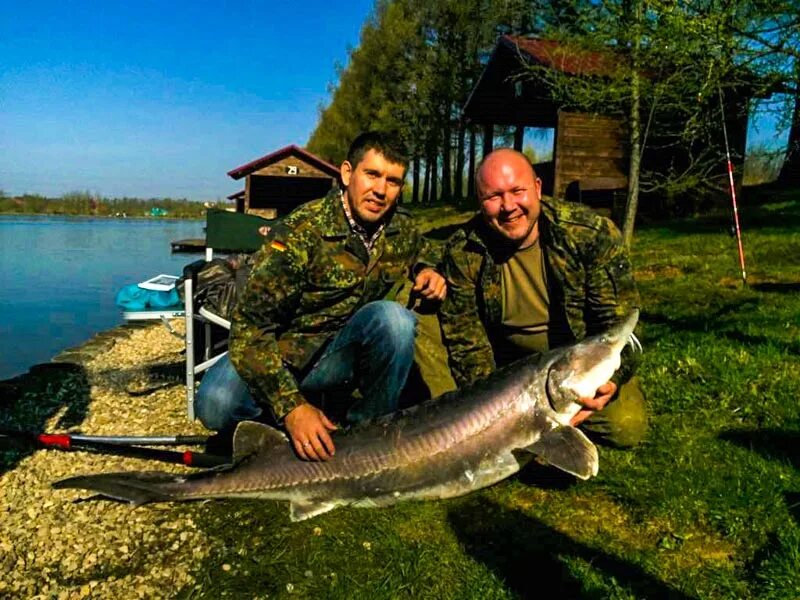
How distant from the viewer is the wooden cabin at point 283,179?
73.9 ft

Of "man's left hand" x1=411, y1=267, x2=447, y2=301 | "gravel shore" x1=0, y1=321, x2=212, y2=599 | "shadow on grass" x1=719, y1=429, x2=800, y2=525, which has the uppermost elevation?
"man's left hand" x1=411, y1=267, x2=447, y2=301

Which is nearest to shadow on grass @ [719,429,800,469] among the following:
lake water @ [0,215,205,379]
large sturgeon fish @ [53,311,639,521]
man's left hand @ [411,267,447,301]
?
large sturgeon fish @ [53,311,639,521]

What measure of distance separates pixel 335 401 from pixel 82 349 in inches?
270

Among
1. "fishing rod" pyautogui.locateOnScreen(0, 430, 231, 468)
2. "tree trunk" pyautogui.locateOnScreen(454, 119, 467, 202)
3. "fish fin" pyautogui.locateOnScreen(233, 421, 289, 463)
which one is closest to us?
"fish fin" pyautogui.locateOnScreen(233, 421, 289, 463)

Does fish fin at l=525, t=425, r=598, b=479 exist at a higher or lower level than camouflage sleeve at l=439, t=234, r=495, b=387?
lower

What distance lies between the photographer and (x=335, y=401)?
14.6 feet

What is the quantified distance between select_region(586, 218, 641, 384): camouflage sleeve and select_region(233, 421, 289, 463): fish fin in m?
2.02

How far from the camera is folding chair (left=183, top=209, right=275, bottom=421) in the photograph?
221 inches

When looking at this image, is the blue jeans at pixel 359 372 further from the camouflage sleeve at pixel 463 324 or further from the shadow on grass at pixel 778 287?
the shadow on grass at pixel 778 287

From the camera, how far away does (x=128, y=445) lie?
430cm

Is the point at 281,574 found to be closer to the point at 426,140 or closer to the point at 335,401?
the point at 335,401

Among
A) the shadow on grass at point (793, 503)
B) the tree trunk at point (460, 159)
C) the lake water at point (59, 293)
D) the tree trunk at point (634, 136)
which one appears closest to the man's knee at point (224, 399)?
the shadow on grass at point (793, 503)

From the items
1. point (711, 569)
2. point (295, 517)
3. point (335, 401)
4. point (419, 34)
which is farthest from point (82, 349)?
point (419, 34)

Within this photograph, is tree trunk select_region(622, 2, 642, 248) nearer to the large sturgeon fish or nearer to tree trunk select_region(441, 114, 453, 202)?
the large sturgeon fish
